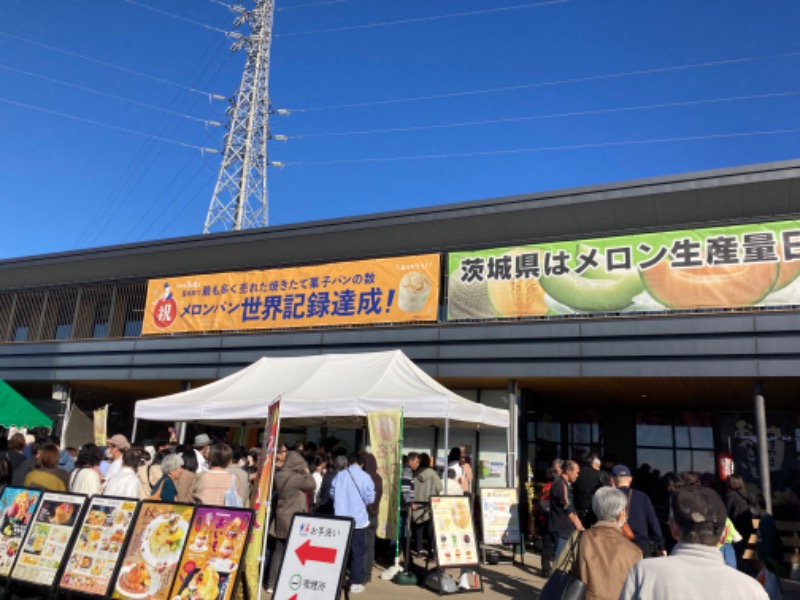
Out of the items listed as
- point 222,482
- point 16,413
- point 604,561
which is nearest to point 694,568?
point 604,561

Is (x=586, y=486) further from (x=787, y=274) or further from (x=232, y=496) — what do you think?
(x=787, y=274)

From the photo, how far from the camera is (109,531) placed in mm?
6215

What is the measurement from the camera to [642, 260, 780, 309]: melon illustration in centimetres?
1223

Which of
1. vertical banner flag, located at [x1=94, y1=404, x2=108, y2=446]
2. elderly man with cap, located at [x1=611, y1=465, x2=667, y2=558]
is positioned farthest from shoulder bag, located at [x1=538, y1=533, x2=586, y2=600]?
vertical banner flag, located at [x1=94, y1=404, x2=108, y2=446]

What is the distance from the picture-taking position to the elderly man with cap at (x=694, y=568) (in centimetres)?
243

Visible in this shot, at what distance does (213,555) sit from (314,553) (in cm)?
87

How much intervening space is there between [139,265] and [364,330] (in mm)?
8440

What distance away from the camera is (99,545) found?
6.20 metres

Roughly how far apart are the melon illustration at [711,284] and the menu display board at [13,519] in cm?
1105

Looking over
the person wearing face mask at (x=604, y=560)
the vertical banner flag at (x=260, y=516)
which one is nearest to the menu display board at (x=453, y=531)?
the vertical banner flag at (x=260, y=516)

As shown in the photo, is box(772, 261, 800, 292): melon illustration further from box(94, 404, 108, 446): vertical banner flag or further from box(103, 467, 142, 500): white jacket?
box(94, 404, 108, 446): vertical banner flag

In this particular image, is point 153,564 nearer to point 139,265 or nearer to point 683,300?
point 683,300

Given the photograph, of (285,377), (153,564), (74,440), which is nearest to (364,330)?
(285,377)

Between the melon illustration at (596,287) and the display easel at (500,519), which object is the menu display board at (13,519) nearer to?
the display easel at (500,519)
